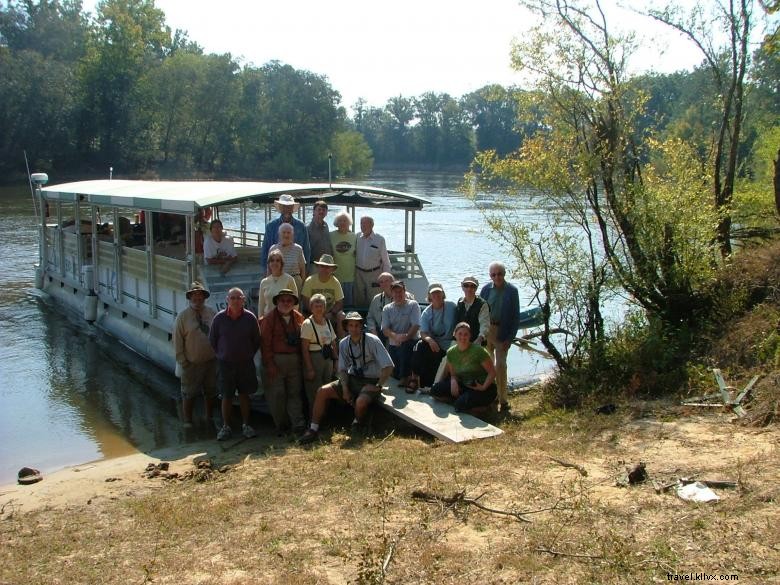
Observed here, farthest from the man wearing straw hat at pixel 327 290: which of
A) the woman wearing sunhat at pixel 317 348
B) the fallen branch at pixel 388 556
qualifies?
the fallen branch at pixel 388 556

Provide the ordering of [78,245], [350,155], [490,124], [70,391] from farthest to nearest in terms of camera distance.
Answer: [490,124] < [350,155] < [78,245] < [70,391]

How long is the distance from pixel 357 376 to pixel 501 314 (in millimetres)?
1843

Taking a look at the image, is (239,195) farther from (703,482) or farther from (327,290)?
(703,482)

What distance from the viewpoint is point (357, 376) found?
30.1 ft

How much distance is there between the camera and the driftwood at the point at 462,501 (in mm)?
5760

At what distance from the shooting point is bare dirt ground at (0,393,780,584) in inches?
196

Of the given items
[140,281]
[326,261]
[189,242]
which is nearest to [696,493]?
[326,261]

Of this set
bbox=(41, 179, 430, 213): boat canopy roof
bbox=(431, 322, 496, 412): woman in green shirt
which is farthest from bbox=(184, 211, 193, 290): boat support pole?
bbox=(431, 322, 496, 412): woman in green shirt

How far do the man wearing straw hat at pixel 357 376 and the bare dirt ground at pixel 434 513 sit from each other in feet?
1.98

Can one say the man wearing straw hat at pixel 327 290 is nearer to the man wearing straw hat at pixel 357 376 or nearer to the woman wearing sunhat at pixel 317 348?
the woman wearing sunhat at pixel 317 348

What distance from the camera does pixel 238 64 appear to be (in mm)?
74188

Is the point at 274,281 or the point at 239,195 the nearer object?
the point at 274,281

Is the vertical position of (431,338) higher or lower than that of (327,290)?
lower

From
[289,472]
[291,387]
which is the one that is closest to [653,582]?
[289,472]
